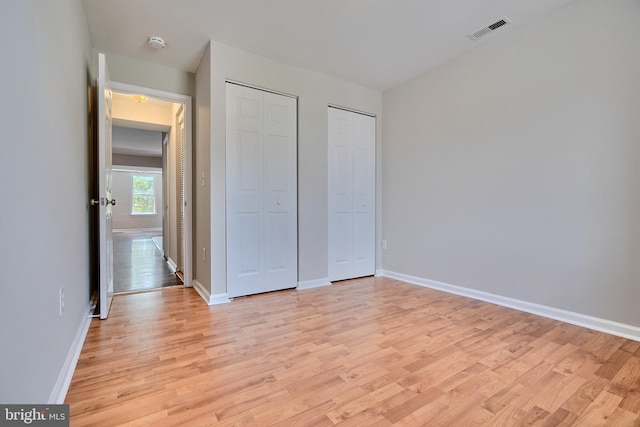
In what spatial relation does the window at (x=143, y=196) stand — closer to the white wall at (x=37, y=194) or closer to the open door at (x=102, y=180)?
the open door at (x=102, y=180)

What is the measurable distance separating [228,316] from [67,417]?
134 centimetres

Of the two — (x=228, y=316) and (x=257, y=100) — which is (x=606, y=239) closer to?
(x=228, y=316)

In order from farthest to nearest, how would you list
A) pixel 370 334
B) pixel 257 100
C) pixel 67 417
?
pixel 257 100 < pixel 370 334 < pixel 67 417

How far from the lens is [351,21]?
255 centimetres

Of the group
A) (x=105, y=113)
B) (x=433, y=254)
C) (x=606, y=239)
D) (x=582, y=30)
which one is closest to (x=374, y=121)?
(x=433, y=254)

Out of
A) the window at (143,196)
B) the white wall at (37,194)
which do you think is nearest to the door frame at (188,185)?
the white wall at (37,194)

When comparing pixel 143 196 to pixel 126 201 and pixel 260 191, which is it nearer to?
pixel 126 201

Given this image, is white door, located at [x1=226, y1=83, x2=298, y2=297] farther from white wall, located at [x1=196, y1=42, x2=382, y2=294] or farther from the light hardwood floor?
the light hardwood floor

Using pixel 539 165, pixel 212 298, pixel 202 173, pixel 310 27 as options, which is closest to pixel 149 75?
pixel 202 173

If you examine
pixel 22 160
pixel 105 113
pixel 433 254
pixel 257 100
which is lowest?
pixel 433 254

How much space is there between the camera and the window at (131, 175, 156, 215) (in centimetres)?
1146

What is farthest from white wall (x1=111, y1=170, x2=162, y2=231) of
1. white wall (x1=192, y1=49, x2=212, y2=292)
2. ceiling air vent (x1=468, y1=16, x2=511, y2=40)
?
ceiling air vent (x1=468, y1=16, x2=511, y2=40)

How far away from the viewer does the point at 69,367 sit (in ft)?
5.22

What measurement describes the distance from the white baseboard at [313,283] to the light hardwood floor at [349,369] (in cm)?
73
